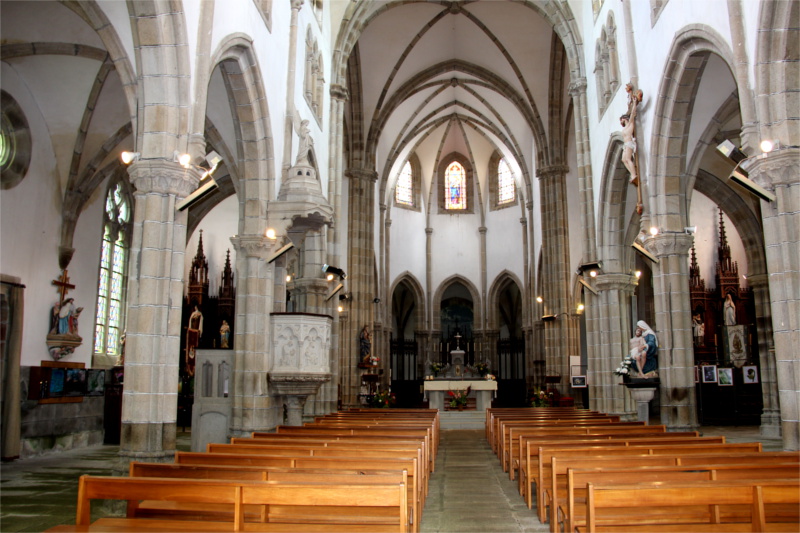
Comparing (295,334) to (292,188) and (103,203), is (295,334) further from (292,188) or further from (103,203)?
(103,203)

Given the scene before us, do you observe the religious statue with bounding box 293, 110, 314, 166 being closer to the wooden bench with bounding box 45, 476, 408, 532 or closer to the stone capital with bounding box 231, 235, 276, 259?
the stone capital with bounding box 231, 235, 276, 259

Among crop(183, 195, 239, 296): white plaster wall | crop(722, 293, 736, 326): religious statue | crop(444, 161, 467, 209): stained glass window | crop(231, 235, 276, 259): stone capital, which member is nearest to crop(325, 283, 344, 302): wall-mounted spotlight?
crop(231, 235, 276, 259): stone capital

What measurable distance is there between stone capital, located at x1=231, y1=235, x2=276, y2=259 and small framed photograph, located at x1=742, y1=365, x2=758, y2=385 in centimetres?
1605

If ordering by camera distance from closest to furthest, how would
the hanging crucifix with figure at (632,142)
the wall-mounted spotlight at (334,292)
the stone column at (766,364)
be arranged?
1. the hanging crucifix with figure at (632,142)
2. the stone column at (766,364)
3. the wall-mounted spotlight at (334,292)

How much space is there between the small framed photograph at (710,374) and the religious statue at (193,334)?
16.6 metres

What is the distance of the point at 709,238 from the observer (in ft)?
82.7

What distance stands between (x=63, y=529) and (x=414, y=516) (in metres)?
2.74

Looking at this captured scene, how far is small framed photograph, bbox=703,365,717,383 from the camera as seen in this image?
20.4 m

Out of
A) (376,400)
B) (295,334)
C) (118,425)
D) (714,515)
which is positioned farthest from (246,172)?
(376,400)

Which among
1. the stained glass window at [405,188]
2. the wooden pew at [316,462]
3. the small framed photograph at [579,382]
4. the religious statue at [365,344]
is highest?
the stained glass window at [405,188]

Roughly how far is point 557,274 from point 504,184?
12355 millimetres

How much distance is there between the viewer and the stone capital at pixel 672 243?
12898 millimetres

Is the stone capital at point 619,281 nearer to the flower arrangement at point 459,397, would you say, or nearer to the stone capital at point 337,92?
the flower arrangement at point 459,397

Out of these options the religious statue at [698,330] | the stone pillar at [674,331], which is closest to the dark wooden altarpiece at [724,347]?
the religious statue at [698,330]
